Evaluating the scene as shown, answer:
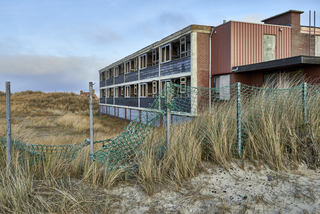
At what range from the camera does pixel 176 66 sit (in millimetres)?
19141

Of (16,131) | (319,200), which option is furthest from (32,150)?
(319,200)

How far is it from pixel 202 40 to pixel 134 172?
44.8ft

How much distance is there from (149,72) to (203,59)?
7220 millimetres

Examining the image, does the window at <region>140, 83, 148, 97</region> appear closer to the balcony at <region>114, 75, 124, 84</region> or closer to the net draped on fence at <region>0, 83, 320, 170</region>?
the balcony at <region>114, 75, 124, 84</region>

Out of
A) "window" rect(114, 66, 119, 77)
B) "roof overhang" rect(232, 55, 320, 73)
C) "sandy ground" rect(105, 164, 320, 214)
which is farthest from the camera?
"window" rect(114, 66, 119, 77)

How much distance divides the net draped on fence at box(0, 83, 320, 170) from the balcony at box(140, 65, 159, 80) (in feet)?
50.9

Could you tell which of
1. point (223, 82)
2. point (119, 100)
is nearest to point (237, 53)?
point (223, 82)

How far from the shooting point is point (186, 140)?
5566mm

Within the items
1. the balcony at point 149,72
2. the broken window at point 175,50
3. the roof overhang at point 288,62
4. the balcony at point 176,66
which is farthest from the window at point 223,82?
the balcony at point 149,72

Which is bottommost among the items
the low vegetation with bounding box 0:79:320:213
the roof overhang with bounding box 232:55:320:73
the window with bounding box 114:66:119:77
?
the low vegetation with bounding box 0:79:320:213

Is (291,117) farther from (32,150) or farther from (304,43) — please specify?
(304,43)

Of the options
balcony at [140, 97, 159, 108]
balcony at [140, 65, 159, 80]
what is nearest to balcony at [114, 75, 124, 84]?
balcony at [140, 65, 159, 80]

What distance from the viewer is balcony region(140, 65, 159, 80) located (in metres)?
22.2

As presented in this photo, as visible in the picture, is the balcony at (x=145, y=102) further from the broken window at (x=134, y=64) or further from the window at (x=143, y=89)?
the broken window at (x=134, y=64)
